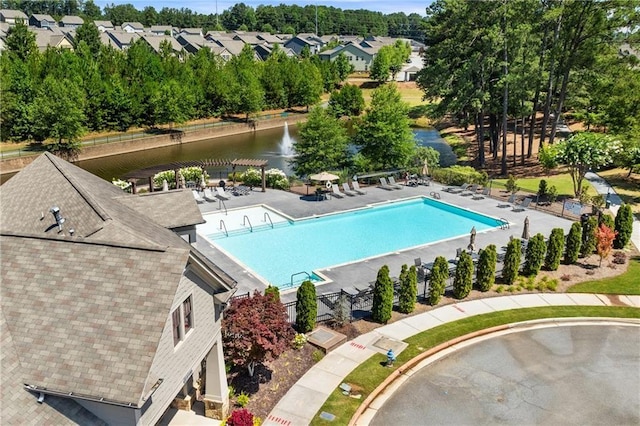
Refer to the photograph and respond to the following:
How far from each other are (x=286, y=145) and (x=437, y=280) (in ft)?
178

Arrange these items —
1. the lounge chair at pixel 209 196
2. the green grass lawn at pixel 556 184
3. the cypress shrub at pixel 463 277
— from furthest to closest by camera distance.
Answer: the green grass lawn at pixel 556 184 → the lounge chair at pixel 209 196 → the cypress shrub at pixel 463 277

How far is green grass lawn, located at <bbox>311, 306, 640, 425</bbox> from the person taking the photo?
1608cm

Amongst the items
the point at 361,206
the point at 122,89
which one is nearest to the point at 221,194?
the point at 361,206

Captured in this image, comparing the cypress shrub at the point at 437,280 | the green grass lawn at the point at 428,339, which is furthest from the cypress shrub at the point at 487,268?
the cypress shrub at the point at 437,280

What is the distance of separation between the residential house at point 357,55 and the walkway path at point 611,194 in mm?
104717

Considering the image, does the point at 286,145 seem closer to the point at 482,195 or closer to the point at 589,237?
the point at 482,195

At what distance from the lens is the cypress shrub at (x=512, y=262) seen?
24.3 m

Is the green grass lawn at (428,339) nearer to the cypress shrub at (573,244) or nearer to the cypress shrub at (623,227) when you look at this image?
the cypress shrub at (573,244)

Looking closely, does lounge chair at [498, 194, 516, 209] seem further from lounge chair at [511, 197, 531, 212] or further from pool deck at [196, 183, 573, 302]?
lounge chair at [511, 197, 531, 212]

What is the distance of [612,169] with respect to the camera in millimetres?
46500

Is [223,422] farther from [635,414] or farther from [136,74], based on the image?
[136,74]

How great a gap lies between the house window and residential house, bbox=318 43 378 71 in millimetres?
136296

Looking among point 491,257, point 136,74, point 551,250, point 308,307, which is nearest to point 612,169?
point 551,250

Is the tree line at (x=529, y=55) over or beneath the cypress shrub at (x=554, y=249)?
over
